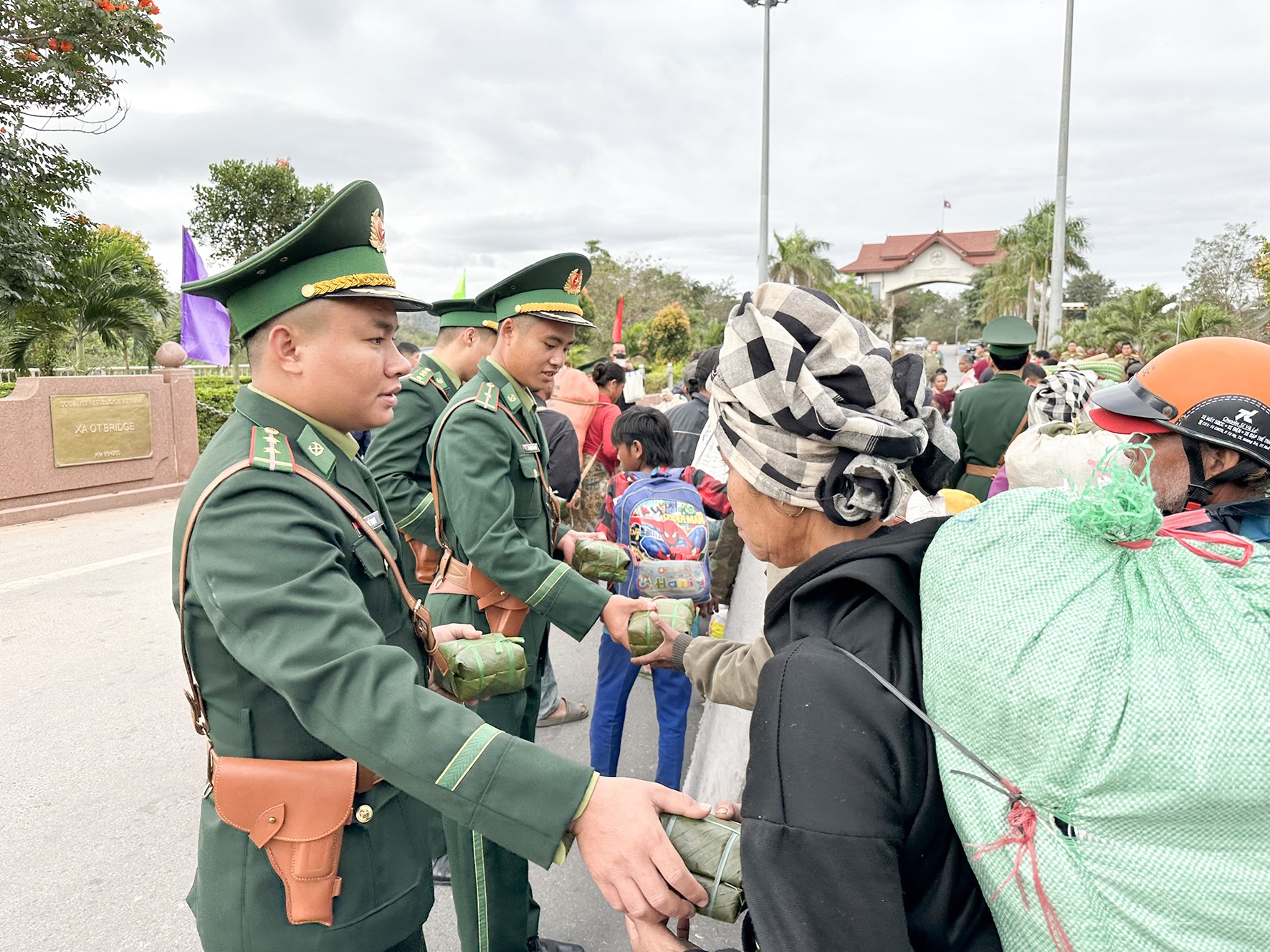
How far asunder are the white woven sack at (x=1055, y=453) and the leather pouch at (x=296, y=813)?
7.44ft

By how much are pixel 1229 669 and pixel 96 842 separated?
4138 millimetres

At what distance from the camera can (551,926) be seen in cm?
310

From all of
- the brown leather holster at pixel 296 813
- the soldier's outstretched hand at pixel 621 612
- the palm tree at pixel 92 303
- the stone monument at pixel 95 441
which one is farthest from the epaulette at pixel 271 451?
the palm tree at pixel 92 303

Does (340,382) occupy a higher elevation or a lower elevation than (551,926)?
higher

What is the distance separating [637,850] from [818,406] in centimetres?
79

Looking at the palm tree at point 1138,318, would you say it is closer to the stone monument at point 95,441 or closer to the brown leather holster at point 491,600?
the stone monument at point 95,441

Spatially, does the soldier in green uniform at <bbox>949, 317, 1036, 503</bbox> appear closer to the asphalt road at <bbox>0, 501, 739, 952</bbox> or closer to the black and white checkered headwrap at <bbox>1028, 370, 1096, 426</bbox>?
the black and white checkered headwrap at <bbox>1028, 370, 1096, 426</bbox>

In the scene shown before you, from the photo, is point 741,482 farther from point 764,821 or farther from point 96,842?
point 96,842

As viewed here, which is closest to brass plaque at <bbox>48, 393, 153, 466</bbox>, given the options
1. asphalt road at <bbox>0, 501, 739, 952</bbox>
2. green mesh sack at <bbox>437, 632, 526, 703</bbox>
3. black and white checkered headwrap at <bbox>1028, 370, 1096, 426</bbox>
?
asphalt road at <bbox>0, 501, 739, 952</bbox>

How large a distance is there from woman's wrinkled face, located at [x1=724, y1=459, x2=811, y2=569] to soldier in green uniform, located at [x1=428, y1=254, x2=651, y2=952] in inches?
40.7

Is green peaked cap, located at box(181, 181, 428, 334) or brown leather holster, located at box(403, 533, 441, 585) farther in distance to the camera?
brown leather holster, located at box(403, 533, 441, 585)

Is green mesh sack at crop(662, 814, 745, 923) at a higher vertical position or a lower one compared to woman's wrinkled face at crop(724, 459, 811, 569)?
lower

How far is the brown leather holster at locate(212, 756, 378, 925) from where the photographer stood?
1.57m

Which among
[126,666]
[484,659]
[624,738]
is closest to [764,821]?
[484,659]
